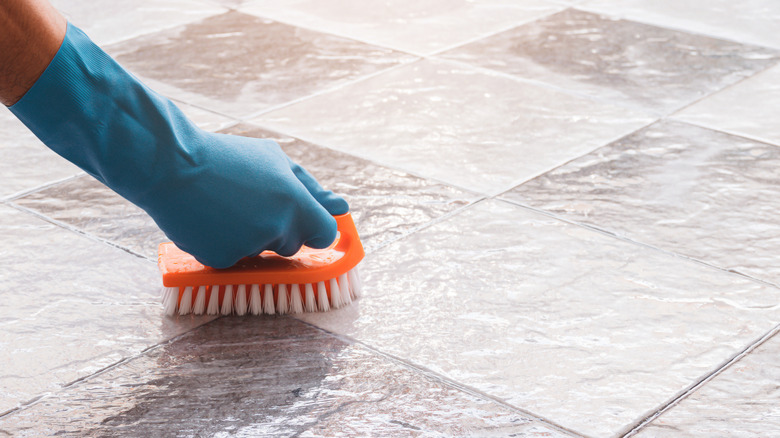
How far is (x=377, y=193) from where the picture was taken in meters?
1.64

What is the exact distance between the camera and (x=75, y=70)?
3.65 ft

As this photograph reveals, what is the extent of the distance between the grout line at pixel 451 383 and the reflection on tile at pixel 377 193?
262 millimetres

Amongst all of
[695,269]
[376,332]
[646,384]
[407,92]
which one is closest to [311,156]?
[407,92]

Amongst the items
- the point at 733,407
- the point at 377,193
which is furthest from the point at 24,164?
the point at 733,407

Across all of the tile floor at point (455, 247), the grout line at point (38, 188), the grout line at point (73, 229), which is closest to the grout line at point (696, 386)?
the tile floor at point (455, 247)

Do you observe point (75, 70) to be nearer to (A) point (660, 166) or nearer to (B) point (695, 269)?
(B) point (695, 269)

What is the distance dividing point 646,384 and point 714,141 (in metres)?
0.88

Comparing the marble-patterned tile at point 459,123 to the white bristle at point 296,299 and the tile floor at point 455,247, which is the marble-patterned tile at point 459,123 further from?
the white bristle at point 296,299

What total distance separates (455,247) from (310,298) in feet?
0.94

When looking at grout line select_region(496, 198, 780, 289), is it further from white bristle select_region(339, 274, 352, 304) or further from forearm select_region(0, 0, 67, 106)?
forearm select_region(0, 0, 67, 106)

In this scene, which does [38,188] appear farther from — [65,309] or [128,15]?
[128,15]

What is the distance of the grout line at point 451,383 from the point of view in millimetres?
1057

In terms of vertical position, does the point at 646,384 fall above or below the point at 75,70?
below

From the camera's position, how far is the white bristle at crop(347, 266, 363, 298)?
131 centimetres
